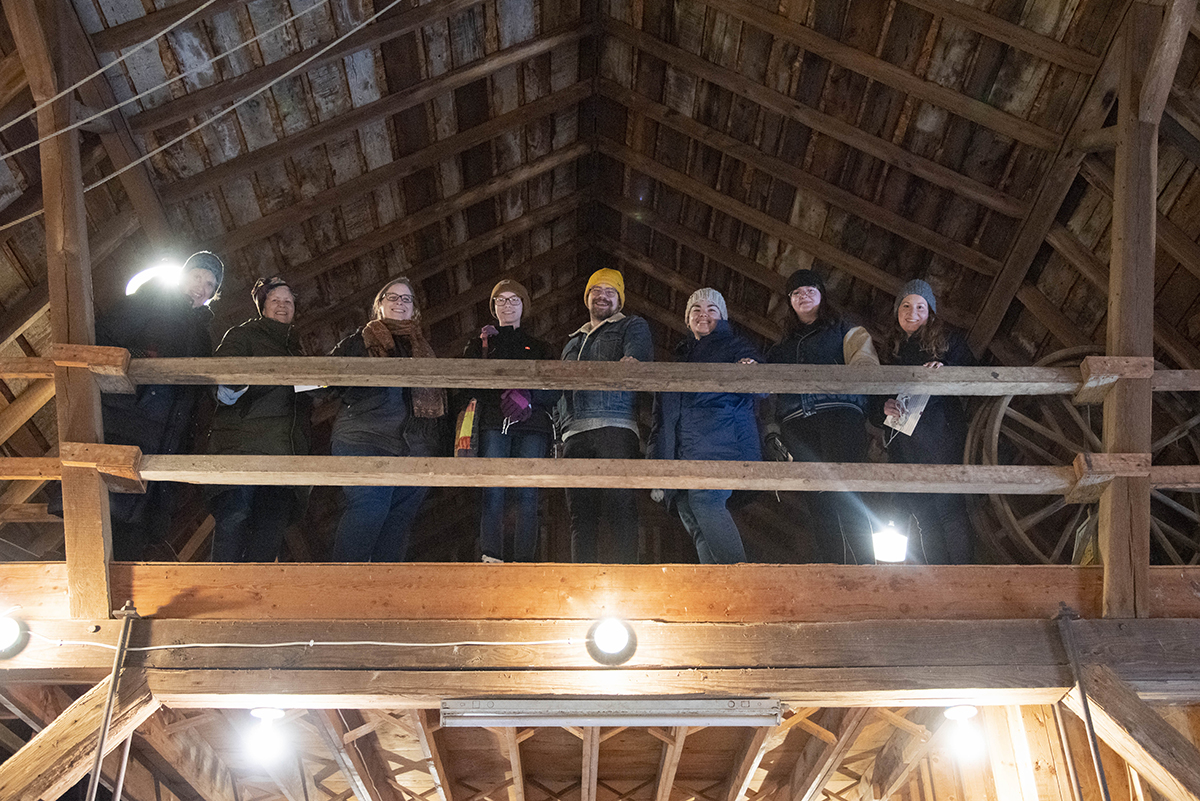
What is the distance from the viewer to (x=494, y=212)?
627 centimetres

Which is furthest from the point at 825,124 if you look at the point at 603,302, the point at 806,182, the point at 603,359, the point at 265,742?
the point at 265,742

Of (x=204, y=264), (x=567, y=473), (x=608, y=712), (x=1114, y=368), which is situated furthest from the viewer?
(x=204, y=264)

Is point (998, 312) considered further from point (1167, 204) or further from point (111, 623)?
point (111, 623)

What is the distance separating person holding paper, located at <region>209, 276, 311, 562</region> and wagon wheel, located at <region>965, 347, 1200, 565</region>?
127 inches

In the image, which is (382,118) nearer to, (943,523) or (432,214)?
(432,214)

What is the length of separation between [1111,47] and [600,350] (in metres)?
2.53

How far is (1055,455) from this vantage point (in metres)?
5.14

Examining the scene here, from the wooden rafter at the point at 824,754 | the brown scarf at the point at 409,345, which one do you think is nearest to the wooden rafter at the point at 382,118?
the brown scarf at the point at 409,345

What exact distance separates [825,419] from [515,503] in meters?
1.33

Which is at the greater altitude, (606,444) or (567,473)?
(606,444)

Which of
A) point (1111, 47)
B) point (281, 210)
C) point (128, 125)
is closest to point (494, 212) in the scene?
point (281, 210)

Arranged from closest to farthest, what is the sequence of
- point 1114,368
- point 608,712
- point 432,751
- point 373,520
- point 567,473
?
point 608,712
point 567,473
point 1114,368
point 373,520
point 432,751

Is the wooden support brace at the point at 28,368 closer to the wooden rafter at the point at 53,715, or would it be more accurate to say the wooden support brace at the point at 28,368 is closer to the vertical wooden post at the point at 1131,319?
the wooden rafter at the point at 53,715

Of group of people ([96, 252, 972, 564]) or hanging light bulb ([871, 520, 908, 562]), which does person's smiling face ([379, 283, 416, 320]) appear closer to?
group of people ([96, 252, 972, 564])
